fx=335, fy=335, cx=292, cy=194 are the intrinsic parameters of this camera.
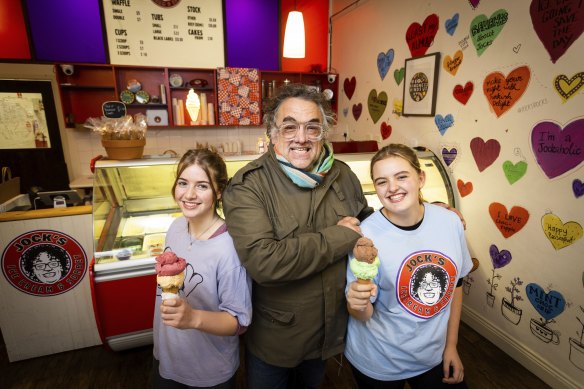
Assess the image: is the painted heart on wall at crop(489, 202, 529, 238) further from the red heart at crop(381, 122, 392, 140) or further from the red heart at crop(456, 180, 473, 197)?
the red heart at crop(381, 122, 392, 140)

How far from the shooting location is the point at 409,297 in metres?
1.43

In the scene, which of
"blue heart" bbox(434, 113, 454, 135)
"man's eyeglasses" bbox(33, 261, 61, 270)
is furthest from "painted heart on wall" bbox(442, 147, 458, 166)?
"man's eyeglasses" bbox(33, 261, 61, 270)

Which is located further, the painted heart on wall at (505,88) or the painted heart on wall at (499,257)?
the painted heart on wall at (499,257)

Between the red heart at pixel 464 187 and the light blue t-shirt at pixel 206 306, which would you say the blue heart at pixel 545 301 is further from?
the light blue t-shirt at pixel 206 306

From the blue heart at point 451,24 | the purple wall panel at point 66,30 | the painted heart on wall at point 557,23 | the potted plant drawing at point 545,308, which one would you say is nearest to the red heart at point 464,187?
the potted plant drawing at point 545,308

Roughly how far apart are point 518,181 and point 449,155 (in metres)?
0.77

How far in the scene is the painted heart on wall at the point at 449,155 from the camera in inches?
128

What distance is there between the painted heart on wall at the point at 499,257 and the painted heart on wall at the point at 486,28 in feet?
5.56

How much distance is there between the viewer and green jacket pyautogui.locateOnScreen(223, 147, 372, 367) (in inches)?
51.6

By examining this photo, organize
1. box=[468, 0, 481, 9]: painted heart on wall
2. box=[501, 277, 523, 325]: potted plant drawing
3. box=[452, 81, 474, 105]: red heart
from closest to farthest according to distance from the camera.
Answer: box=[501, 277, 523, 325]: potted plant drawing < box=[468, 0, 481, 9]: painted heart on wall < box=[452, 81, 474, 105]: red heart

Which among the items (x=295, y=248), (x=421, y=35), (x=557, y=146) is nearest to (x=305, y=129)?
(x=295, y=248)

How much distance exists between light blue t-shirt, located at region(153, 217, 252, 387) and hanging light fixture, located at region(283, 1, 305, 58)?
11.2 ft

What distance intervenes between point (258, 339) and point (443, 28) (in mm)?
3304

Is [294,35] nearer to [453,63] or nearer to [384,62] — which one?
[384,62]
